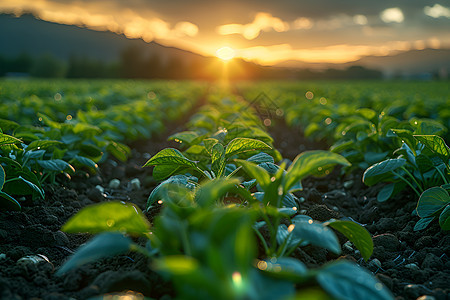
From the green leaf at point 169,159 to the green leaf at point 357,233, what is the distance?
0.88 m

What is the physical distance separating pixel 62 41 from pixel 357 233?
191 metres

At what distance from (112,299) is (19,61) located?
71.1 metres

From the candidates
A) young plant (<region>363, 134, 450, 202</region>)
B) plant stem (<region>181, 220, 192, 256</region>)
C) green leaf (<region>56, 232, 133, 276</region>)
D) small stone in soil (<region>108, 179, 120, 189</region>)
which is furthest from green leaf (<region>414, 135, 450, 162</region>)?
small stone in soil (<region>108, 179, 120, 189</region>)

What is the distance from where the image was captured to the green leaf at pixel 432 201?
90.2 inches

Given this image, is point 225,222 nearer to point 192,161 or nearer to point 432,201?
point 192,161

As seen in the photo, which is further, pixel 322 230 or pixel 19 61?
pixel 19 61

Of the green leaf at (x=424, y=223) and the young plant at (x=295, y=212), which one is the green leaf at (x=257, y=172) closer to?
the young plant at (x=295, y=212)

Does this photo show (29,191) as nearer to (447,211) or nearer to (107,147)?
(107,147)

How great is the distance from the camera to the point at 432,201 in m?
2.34

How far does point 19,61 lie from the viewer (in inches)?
2440

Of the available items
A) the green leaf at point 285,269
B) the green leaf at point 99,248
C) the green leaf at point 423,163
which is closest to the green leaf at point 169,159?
the green leaf at point 99,248

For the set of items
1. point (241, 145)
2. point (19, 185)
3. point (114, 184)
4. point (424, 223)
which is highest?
point (241, 145)

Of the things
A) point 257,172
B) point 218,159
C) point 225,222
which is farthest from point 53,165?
point 225,222

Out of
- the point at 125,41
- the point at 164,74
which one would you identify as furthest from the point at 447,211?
the point at 125,41
